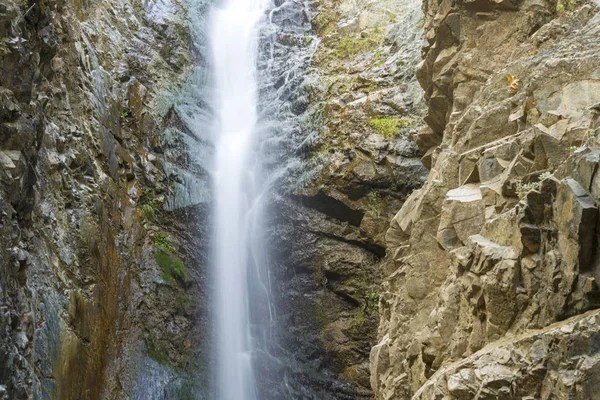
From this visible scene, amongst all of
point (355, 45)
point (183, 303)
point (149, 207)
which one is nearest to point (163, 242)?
point (149, 207)

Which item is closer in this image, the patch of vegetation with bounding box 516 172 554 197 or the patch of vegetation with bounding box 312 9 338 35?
the patch of vegetation with bounding box 516 172 554 197

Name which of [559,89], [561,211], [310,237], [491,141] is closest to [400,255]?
[491,141]

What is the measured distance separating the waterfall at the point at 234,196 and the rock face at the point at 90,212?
917mm

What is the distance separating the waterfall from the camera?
15891mm

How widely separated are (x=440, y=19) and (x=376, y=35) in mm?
9414

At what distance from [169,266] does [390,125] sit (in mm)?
7774

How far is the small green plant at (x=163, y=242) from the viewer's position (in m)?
16.3

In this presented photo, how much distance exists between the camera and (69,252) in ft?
39.5

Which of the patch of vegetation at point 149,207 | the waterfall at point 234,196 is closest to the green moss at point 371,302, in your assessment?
the waterfall at point 234,196

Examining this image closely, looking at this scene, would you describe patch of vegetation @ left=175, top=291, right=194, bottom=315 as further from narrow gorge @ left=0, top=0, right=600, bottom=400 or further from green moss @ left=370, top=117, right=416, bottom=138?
green moss @ left=370, top=117, right=416, bottom=138

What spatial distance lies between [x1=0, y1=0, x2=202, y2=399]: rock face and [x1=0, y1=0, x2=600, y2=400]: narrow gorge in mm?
65

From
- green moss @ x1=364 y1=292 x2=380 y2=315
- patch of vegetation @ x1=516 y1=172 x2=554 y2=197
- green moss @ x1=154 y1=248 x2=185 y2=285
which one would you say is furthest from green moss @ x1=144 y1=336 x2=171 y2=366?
patch of vegetation @ x1=516 y1=172 x2=554 y2=197

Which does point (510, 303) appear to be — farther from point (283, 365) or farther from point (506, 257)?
point (283, 365)

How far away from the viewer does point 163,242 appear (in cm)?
1644
